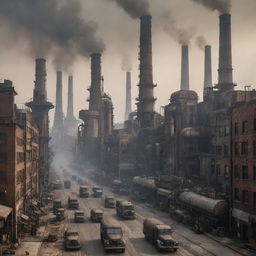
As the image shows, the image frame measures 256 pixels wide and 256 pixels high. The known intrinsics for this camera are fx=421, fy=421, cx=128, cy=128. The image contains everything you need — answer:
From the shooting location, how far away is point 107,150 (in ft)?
426

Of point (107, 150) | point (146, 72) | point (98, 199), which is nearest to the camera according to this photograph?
point (98, 199)

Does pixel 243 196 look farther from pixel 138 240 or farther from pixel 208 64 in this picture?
pixel 208 64

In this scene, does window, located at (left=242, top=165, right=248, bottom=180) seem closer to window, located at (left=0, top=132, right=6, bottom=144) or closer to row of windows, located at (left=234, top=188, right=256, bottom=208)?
row of windows, located at (left=234, top=188, right=256, bottom=208)

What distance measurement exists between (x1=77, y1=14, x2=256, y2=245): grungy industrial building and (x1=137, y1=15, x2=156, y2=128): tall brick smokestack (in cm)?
26

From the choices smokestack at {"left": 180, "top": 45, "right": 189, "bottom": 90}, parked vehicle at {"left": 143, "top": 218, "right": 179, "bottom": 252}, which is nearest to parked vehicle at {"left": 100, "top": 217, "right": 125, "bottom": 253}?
parked vehicle at {"left": 143, "top": 218, "right": 179, "bottom": 252}

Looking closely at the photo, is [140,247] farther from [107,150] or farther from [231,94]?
[107,150]

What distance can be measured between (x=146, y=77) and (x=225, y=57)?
2367 centimetres

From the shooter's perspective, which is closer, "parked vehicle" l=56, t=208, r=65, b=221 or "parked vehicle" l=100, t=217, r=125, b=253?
"parked vehicle" l=100, t=217, r=125, b=253

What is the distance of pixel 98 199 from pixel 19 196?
108ft

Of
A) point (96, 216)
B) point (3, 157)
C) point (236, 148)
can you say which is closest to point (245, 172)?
point (236, 148)

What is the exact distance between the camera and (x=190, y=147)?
80.6 meters

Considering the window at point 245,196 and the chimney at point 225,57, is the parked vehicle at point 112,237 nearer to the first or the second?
the window at point 245,196

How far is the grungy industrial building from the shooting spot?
50.2 metres

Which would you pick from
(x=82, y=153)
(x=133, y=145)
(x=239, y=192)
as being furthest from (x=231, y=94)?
(x=82, y=153)
